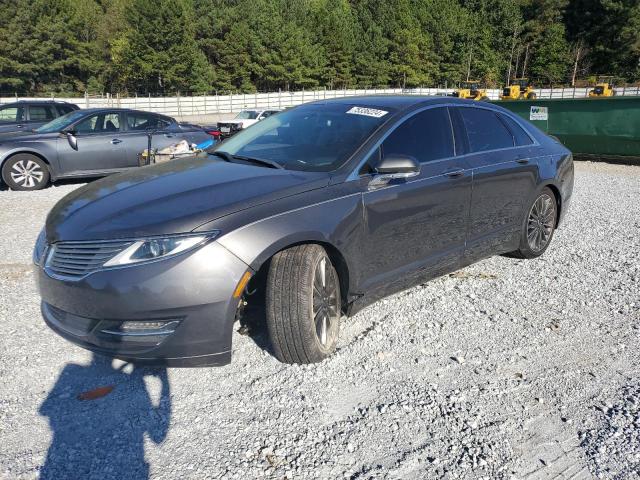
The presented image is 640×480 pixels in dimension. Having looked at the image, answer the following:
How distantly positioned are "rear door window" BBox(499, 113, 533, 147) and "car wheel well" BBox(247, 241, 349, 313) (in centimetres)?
258

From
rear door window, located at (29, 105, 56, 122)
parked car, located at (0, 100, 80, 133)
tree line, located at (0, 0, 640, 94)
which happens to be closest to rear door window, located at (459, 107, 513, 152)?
parked car, located at (0, 100, 80, 133)

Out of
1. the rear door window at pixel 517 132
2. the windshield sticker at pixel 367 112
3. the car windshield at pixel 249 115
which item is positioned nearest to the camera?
the windshield sticker at pixel 367 112

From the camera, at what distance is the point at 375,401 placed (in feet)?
9.59

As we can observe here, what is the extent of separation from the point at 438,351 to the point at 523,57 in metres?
105

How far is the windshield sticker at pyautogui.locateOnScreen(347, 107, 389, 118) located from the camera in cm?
387

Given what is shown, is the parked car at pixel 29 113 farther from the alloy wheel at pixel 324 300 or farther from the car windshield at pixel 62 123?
the alloy wheel at pixel 324 300

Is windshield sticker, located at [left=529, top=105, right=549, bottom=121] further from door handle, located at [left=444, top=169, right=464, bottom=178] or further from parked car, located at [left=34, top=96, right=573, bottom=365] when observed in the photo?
door handle, located at [left=444, top=169, right=464, bottom=178]

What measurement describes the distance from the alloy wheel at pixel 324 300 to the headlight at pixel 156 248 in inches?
30.8

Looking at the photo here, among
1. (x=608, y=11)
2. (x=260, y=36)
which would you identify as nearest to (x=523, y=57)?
(x=608, y=11)

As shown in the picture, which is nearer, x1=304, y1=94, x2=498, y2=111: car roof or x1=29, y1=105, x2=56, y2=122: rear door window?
x1=304, y1=94, x2=498, y2=111: car roof

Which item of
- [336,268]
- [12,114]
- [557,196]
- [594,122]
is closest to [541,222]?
[557,196]

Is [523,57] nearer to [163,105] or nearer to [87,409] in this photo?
[163,105]

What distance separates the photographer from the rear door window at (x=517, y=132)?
4977mm

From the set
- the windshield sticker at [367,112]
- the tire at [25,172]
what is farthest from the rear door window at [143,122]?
the windshield sticker at [367,112]
